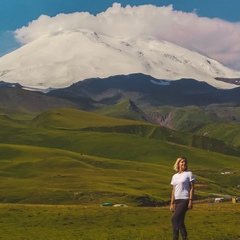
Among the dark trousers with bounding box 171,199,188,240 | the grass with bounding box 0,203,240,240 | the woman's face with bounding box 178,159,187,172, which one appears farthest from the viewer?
the grass with bounding box 0,203,240,240

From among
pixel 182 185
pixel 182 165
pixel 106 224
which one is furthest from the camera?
pixel 106 224

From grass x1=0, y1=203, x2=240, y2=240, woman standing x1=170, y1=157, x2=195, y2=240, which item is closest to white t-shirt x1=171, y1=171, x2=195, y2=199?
woman standing x1=170, y1=157, x2=195, y2=240

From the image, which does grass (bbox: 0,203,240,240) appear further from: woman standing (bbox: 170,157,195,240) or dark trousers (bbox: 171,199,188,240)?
woman standing (bbox: 170,157,195,240)

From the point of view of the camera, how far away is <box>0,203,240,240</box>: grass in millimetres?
45966

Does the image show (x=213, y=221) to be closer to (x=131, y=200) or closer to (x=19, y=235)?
(x=19, y=235)

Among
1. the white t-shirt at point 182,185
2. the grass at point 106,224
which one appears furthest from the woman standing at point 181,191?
the grass at point 106,224

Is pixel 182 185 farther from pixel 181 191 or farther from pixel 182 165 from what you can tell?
pixel 182 165

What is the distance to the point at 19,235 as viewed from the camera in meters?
47.2

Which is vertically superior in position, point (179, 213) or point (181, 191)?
point (181, 191)

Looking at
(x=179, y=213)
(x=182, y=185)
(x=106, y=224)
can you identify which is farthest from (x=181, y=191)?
(x=106, y=224)

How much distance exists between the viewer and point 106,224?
54.6 meters

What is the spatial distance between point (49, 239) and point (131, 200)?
94819 mm

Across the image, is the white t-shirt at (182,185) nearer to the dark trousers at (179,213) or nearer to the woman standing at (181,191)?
the woman standing at (181,191)

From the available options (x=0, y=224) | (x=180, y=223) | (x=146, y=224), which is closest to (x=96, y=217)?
(x=146, y=224)
